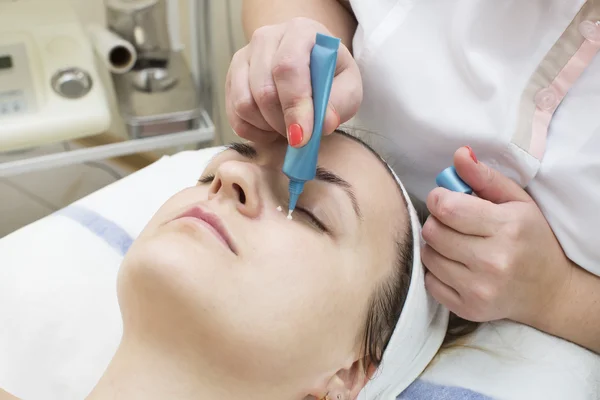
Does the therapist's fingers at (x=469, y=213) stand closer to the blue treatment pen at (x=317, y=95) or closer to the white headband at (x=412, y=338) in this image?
the white headband at (x=412, y=338)

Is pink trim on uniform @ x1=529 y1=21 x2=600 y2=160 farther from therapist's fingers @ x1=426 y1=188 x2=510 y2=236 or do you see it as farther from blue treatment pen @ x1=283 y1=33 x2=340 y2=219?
blue treatment pen @ x1=283 y1=33 x2=340 y2=219

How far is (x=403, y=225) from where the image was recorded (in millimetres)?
910

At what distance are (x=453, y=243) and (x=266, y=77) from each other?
35 cm

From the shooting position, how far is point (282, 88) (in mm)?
729

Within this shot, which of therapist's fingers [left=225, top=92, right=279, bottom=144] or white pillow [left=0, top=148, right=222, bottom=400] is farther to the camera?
white pillow [left=0, top=148, right=222, bottom=400]

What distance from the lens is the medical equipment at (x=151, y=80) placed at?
152 cm

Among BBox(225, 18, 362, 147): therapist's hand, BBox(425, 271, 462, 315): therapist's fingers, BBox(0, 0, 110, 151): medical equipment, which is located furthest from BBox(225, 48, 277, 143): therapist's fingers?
BBox(0, 0, 110, 151): medical equipment

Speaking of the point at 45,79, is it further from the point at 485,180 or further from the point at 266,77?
the point at 485,180

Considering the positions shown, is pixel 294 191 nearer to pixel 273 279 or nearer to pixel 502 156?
pixel 273 279

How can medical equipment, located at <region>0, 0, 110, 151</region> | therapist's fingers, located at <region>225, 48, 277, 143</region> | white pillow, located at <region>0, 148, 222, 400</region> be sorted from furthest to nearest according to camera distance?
medical equipment, located at <region>0, 0, 110, 151</region> < white pillow, located at <region>0, 148, 222, 400</region> < therapist's fingers, located at <region>225, 48, 277, 143</region>

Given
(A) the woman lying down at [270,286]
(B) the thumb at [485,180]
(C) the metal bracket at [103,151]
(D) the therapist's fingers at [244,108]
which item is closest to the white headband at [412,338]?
(A) the woman lying down at [270,286]

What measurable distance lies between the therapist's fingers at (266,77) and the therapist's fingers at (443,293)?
326 mm

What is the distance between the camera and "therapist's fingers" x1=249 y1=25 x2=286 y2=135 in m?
0.77

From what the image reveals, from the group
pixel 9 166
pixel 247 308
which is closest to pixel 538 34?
pixel 247 308
